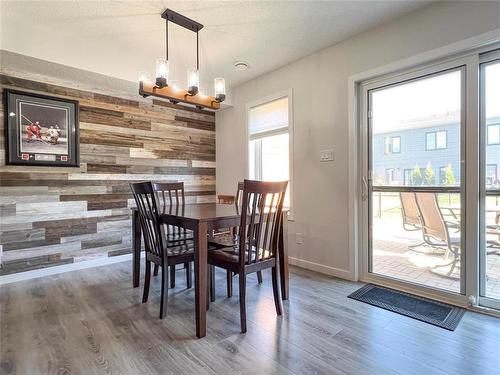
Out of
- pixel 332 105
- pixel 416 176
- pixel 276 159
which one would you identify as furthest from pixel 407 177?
pixel 276 159

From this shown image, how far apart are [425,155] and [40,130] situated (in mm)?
3958

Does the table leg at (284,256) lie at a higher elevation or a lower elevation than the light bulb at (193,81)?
lower

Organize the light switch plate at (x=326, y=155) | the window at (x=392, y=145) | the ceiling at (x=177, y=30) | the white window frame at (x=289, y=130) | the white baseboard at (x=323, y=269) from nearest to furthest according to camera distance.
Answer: the ceiling at (x=177, y=30) < the window at (x=392, y=145) < the white baseboard at (x=323, y=269) < the light switch plate at (x=326, y=155) < the white window frame at (x=289, y=130)

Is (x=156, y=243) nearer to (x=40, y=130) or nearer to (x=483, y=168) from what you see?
(x=40, y=130)

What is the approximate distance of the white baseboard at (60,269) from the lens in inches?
115

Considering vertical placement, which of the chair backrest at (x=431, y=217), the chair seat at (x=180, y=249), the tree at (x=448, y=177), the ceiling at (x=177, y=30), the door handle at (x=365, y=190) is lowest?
the chair seat at (x=180, y=249)

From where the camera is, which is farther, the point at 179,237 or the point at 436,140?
the point at 179,237

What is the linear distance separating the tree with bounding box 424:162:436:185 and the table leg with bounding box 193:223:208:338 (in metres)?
1.98

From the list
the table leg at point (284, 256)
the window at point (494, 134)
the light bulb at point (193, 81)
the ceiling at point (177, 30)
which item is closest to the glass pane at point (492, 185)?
the window at point (494, 134)

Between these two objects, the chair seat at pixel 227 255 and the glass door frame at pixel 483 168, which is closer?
the chair seat at pixel 227 255

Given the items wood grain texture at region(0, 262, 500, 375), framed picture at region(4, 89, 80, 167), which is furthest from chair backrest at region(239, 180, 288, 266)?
framed picture at region(4, 89, 80, 167)

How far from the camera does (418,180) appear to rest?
8.15ft

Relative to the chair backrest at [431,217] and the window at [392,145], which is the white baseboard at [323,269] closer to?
the chair backrest at [431,217]

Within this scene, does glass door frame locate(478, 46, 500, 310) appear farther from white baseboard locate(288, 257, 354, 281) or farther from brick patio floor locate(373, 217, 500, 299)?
white baseboard locate(288, 257, 354, 281)
